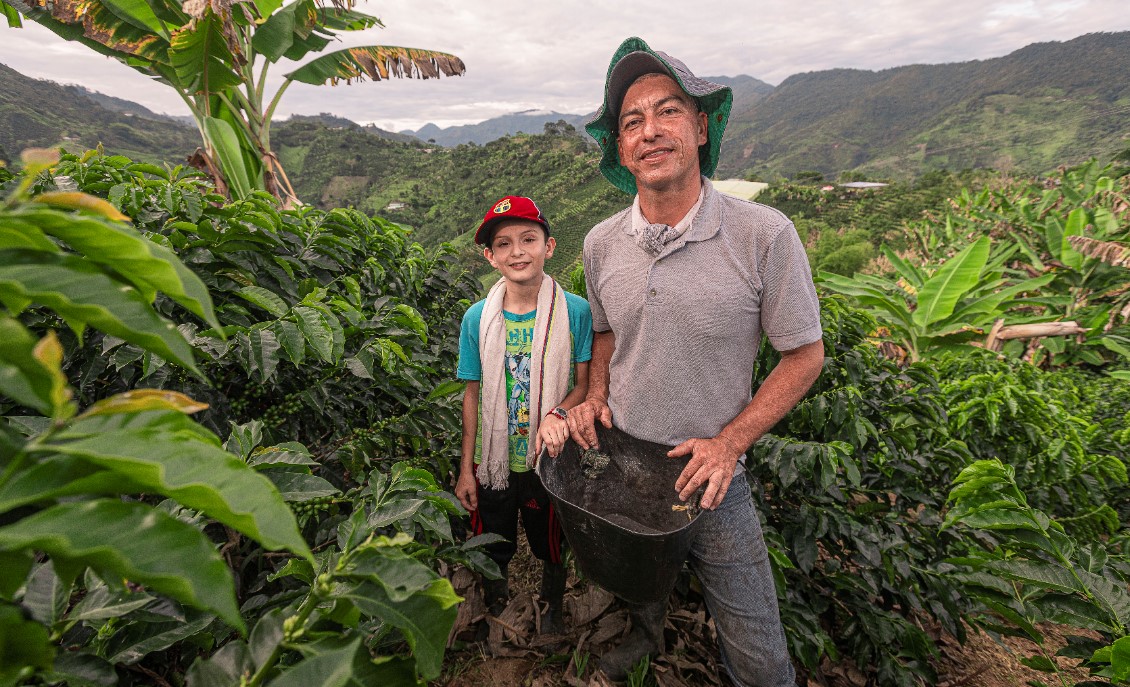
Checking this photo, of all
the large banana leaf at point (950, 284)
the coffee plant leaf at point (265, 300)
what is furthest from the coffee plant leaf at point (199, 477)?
the large banana leaf at point (950, 284)

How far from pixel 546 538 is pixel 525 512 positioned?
14 centimetres

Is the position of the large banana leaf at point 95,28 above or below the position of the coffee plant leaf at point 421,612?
above

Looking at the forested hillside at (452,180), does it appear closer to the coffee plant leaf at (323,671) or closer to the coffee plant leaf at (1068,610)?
the coffee plant leaf at (1068,610)

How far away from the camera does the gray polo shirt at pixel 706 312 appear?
4.35 feet

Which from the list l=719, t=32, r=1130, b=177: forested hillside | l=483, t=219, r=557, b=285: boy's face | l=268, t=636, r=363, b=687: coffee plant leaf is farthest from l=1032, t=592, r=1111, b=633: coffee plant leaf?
l=719, t=32, r=1130, b=177: forested hillside

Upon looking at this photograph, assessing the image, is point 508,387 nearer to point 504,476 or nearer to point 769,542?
point 504,476

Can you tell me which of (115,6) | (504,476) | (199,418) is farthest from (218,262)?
(115,6)

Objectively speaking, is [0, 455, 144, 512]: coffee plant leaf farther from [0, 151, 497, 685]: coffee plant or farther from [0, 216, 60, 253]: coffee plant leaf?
[0, 216, 60, 253]: coffee plant leaf

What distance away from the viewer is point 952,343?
5160 millimetres

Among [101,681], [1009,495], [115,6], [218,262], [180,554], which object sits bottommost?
[1009,495]

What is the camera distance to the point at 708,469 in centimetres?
127

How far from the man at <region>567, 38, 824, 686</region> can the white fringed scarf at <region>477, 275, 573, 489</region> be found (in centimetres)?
30

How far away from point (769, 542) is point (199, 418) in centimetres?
185

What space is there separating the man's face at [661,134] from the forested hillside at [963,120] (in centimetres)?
7737
